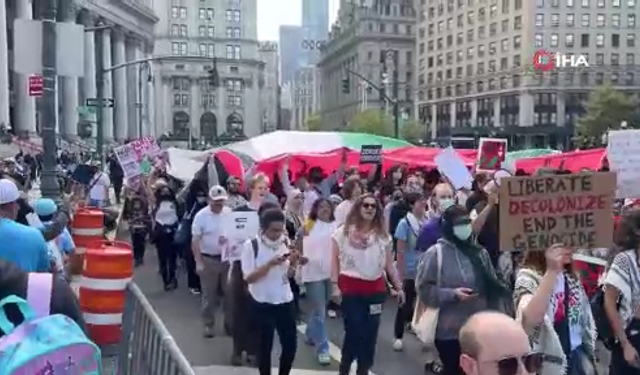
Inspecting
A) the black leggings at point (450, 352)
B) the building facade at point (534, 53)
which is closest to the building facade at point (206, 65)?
the building facade at point (534, 53)

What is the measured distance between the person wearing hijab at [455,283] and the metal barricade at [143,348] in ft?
6.29

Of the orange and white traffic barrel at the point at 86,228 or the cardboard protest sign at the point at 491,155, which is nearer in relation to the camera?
the orange and white traffic barrel at the point at 86,228

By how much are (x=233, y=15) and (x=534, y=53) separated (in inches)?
2334

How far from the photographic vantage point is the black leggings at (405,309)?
348 inches

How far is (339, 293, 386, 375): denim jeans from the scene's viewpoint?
22.9 feet

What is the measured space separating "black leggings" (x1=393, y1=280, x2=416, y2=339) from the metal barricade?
3.53 m

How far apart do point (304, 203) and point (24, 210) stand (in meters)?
4.24

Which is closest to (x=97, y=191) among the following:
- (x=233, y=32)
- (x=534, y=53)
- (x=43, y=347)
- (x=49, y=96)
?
(x=49, y=96)

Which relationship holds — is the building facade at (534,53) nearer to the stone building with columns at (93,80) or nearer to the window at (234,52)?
the stone building with columns at (93,80)

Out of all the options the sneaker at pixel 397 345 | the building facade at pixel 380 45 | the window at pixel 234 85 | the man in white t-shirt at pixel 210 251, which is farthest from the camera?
the window at pixel 234 85

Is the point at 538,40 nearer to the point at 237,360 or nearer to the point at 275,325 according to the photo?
the point at 237,360

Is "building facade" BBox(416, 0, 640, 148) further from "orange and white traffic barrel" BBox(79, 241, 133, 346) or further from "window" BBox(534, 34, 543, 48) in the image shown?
"orange and white traffic barrel" BBox(79, 241, 133, 346)

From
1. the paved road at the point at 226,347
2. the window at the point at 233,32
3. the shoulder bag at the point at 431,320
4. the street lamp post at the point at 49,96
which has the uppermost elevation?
the window at the point at 233,32

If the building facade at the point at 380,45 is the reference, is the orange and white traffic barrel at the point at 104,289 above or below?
below
